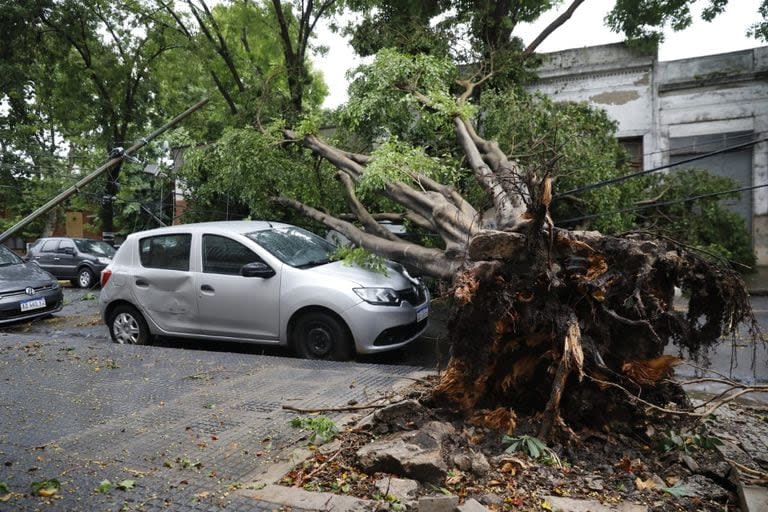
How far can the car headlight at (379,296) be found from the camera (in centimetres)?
638

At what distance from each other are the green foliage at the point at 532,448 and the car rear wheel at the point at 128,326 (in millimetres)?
5850

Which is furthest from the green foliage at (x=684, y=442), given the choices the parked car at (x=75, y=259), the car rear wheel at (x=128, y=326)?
the parked car at (x=75, y=259)

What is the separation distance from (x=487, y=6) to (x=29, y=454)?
1143 cm

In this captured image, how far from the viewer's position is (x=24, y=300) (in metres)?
10.3

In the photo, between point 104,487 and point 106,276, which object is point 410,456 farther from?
point 106,276

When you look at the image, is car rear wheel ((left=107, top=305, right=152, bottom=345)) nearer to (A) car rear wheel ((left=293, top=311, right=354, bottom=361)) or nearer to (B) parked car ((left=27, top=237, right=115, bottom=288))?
(A) car rear wheel ((left=293, top=311, right=354, bottom=361))

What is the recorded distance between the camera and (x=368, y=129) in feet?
32.3

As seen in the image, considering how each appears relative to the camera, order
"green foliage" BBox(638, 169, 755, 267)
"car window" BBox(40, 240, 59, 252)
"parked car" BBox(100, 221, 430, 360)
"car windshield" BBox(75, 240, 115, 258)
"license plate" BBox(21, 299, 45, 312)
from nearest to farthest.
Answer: "parked car" BBox(100, 221, 430, 360), "license plate" BBox(21, 299, 45, 312), "green foliage" BBox(638, 169, 755, 267), "car windshield" BBox(75, 240, 115, 258), "car window" BBox(40, 240, 59, 252)

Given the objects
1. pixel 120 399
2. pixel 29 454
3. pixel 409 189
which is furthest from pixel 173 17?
pixel 29 454

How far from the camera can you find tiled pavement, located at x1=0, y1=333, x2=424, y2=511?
3312 mm

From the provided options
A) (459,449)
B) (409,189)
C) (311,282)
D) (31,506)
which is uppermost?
(409,189)

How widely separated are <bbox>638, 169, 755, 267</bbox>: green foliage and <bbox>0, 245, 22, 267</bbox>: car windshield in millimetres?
12410

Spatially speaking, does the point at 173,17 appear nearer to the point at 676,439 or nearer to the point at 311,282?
the point at 311,282

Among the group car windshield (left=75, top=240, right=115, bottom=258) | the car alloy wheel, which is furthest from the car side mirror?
car windshield (left=75, top=240, right=115, bottom=258)
